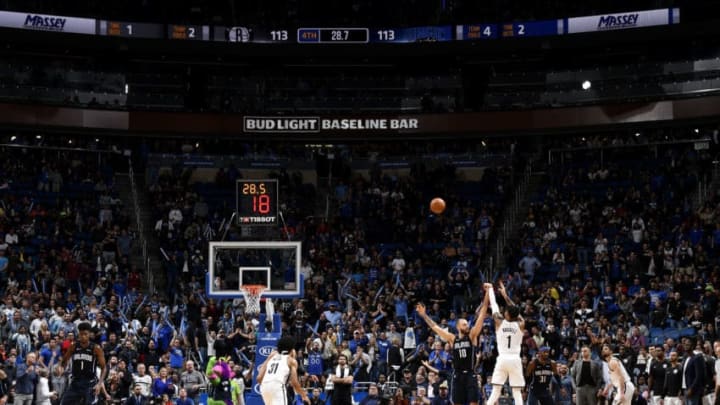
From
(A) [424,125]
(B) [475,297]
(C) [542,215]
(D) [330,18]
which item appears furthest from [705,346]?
(D) [330,18]

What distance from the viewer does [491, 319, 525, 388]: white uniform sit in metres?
20.0

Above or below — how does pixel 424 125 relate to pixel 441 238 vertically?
above

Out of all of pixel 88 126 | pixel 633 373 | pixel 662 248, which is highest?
pixel 88 126

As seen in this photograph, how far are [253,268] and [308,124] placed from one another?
45.2ft

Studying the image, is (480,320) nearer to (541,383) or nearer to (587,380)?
(541,383)

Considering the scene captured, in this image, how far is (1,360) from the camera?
29.1 metres

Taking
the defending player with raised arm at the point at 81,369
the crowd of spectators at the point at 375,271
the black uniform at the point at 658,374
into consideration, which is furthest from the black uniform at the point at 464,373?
the black uniform at the point at 658,374

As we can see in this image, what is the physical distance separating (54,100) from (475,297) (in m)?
16.9

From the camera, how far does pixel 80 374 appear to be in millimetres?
20562

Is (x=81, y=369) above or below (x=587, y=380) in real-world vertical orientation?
above

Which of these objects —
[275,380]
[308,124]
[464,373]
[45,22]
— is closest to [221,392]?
[275,380]

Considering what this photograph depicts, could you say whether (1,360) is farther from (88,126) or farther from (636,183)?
(636,183)

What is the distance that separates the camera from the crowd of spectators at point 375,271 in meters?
30.6

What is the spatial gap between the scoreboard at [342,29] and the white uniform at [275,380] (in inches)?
1054
